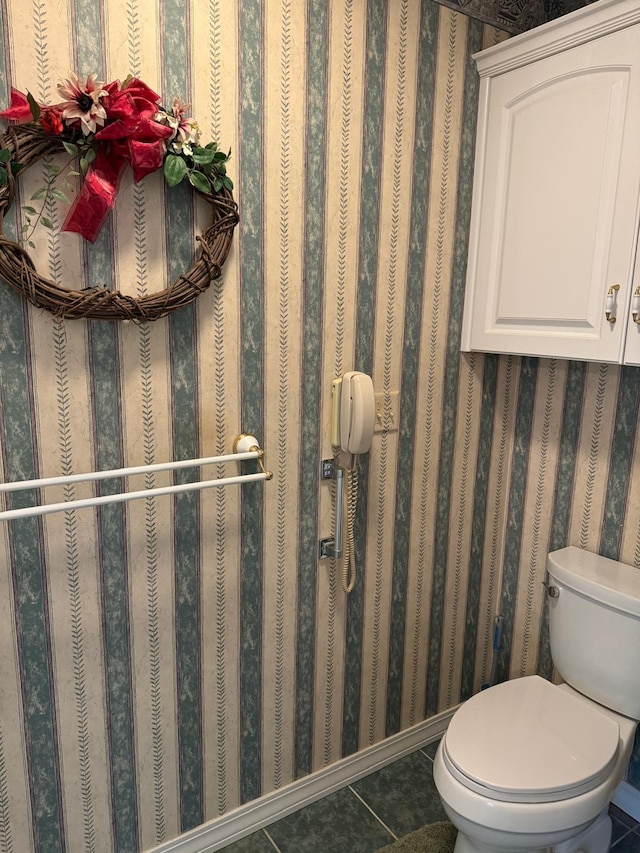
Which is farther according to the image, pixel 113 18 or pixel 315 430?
pixel 315 430

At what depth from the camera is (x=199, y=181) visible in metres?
1.33

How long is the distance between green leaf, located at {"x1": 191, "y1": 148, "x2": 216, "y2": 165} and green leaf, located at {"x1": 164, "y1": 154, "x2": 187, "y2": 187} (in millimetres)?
40

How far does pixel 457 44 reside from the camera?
1742mm

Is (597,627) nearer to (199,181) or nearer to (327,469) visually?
(327,469)

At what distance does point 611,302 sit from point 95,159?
4.08 feet

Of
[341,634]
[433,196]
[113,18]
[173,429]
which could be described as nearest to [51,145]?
[113,18]

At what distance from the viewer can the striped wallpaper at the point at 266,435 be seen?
134cm

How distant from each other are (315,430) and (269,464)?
16 cm

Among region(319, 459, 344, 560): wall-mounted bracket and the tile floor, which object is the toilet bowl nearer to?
the tile floor

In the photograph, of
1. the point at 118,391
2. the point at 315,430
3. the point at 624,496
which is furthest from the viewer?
the point at 624,496

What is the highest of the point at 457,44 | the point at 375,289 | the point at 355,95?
the point at 457,44

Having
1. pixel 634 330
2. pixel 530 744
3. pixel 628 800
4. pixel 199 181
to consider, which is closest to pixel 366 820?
pixel 530 744

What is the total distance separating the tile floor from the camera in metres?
1.74

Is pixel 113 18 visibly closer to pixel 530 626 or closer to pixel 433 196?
pixel 433 196
